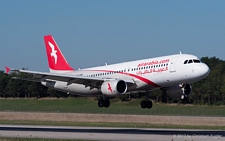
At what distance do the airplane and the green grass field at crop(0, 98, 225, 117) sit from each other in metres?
18.9

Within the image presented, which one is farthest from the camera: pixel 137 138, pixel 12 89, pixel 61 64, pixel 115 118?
pixel 12 89

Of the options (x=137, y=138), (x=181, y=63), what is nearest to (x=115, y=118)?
(x=181, y=63)

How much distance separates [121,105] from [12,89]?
38299mm

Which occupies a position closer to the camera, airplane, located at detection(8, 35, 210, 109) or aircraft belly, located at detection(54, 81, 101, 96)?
airplane, located at detection(8, 35, 210, 109)

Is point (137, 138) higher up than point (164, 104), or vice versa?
point (164, 104)

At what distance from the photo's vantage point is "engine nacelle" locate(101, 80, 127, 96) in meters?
53.0

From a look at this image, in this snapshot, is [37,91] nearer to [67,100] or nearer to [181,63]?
[67,100]

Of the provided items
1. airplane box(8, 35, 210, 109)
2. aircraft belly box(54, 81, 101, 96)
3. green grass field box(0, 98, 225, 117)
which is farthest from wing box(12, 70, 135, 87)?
green grass field box(0, 98, 225, 117)

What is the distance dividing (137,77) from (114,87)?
2258mm

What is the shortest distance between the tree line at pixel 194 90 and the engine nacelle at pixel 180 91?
30903 millimetres

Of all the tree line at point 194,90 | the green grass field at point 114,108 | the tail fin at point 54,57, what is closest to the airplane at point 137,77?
the tail fin at point 54,57

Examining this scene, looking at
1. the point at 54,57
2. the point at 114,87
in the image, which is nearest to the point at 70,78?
the point at 114,87

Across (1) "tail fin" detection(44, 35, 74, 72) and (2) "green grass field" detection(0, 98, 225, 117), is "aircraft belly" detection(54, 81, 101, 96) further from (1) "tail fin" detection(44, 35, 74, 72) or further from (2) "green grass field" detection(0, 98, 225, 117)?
(2) "green grass field" detection(0, 98, 225, 117)

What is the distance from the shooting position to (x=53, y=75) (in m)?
56.9
